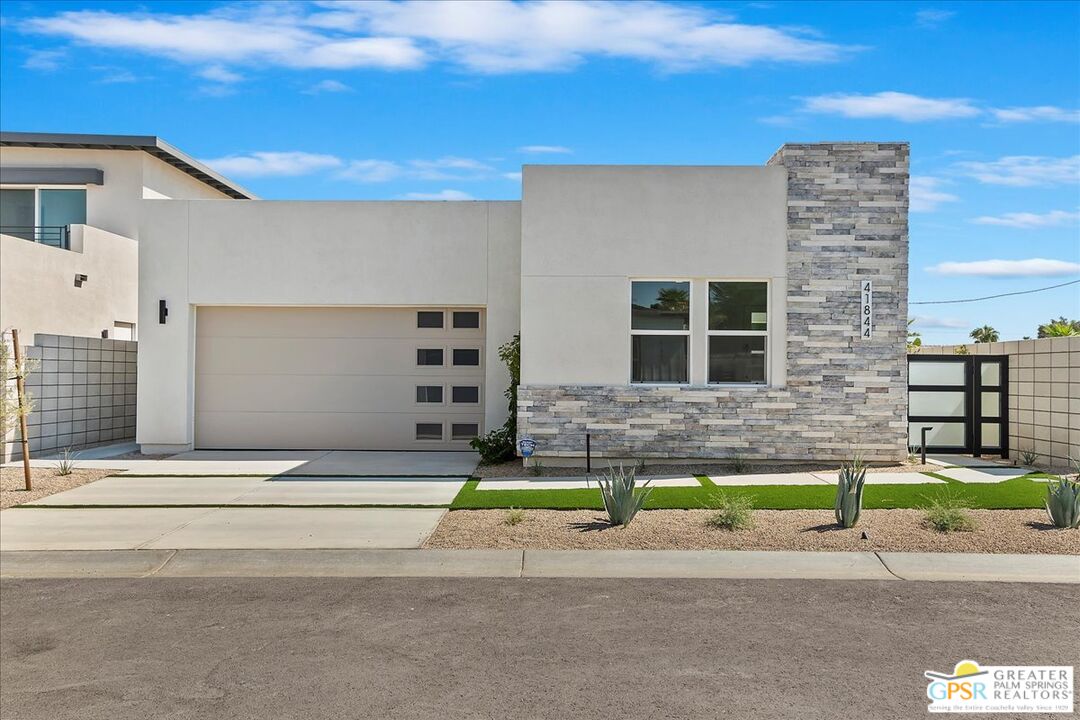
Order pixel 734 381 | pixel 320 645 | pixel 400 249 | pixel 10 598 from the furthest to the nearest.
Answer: pixel 400 249 → pixel 734 381 → pixel 10 598 → pixel 320 645

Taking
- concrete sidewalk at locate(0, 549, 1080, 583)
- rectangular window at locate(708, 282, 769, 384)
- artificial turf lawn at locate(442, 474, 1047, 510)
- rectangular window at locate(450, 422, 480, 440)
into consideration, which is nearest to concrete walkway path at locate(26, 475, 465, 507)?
artificial turf lawn at locate(442, 474, 1047, 510)

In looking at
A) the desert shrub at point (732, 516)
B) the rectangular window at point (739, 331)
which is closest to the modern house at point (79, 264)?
the desert shrub at point (732, 516)

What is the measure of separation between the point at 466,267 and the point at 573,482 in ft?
15.6

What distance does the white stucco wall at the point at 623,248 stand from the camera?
13.6m

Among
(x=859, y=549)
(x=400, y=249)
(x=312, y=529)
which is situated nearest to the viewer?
(x=859, y=549)

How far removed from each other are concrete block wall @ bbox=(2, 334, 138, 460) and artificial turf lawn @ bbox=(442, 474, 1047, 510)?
818cm

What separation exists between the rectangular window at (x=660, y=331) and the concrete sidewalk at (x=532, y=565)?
5517 millimetres

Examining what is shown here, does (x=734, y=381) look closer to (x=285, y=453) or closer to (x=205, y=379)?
(x=285, y=453)

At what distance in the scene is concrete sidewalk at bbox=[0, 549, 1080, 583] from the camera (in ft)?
26.1

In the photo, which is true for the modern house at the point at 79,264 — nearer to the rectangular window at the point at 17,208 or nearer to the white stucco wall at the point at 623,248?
the rectangular window at the point at 17,208

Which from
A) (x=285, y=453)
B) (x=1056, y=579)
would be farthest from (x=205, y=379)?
(x=1056, y=579)

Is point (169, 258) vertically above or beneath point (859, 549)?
above

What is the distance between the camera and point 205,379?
16.0m

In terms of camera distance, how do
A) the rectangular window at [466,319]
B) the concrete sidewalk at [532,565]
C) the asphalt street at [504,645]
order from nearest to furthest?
the asphalt street at [504,645], the concrete sidewalk at [532,565], the rectangular window at [466,319]
